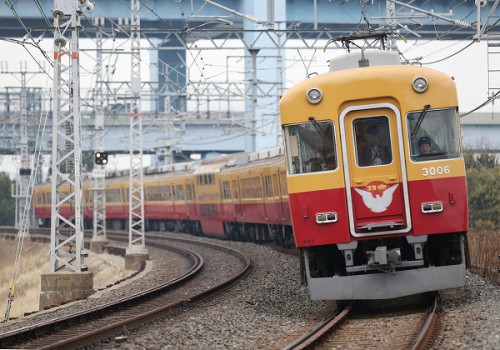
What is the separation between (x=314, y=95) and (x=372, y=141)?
91 cm

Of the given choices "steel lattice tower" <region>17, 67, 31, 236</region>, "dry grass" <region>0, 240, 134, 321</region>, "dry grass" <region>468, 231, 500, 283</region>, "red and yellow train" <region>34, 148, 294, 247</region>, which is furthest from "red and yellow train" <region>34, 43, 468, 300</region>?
"steel lattice tower" <region>17, 67, 31, 236</region>

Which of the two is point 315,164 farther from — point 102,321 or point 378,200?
point 102,321

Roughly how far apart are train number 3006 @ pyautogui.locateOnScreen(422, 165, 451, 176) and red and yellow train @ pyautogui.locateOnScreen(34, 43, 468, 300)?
13mm

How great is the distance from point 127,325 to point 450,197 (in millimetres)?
4136

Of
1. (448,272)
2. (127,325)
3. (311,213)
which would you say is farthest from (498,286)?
(127,325)

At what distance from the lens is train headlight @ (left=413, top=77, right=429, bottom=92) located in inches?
483

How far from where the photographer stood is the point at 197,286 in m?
18.5

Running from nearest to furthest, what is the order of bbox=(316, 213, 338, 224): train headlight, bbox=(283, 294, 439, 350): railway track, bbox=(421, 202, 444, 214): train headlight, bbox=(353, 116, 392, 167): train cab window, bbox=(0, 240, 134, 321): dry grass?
1. bbox=(283, 294, 439, 350): railway track
2. bbox=(421, 202, 444, 214): train headlight
3. bbox=(316, 213, 338, 224): train headlight
4. bbox=(353, 116, 392, 167): train cab window
5. bbox=(0, 240, 134, 321): dry grass

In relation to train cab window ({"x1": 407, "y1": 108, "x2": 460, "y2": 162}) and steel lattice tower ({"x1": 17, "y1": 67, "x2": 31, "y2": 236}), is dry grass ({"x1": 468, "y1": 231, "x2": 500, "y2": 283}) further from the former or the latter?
steel lattice tower ({"x1": 17, "y1": 67, "x2": 31, "y2": 236})

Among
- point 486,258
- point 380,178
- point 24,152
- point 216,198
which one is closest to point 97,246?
point 216,198

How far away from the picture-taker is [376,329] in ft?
36.2

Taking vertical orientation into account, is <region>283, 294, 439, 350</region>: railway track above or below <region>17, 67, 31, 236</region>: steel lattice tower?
below

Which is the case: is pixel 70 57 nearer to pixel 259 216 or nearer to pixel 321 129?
pixel 321 129

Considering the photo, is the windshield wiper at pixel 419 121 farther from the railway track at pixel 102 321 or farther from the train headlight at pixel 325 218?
the railway track at pixel 102 321
